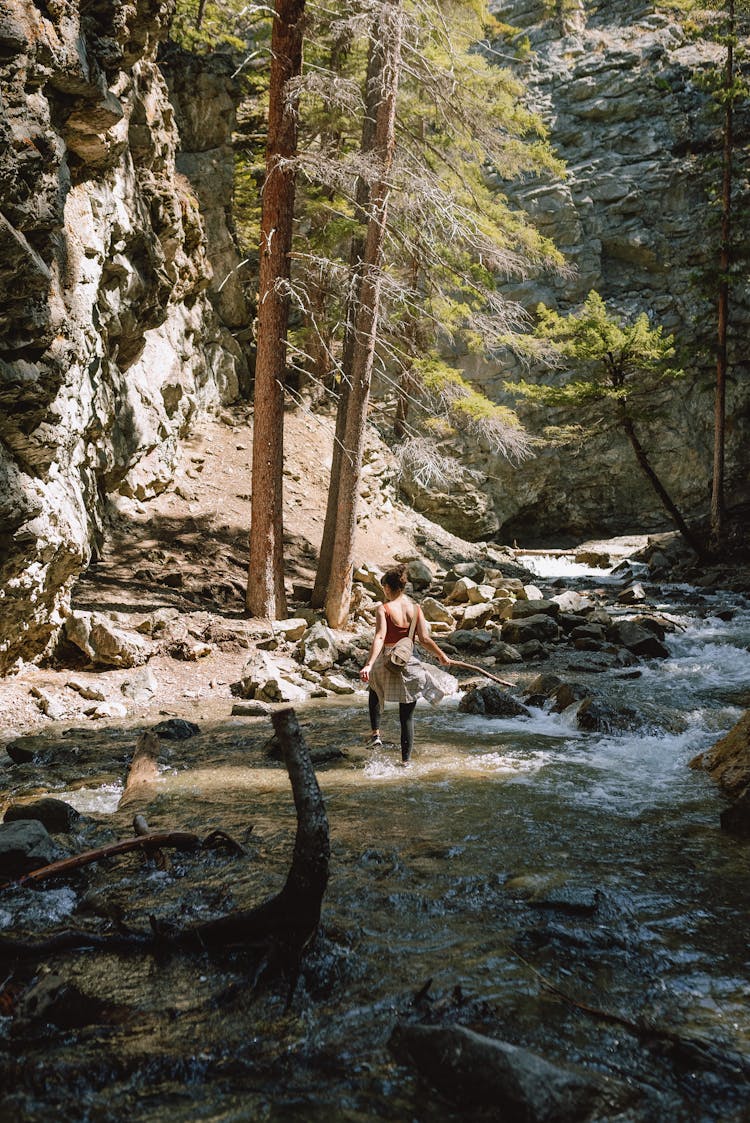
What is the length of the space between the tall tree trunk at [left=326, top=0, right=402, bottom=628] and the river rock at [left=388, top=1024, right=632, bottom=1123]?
30.8 ft

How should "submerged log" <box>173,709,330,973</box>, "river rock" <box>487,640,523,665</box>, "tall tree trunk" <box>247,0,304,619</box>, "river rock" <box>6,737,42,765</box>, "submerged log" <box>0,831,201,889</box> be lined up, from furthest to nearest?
1. "river rock" <box>487,640,523,665</box>
2. "tall tree trunk" <box>247,0,304,619</box>
3. "river rock" <box>6,737,42,765</box>
4. "submerged log" <box>0,831,201,889</box>
5. "submerged log" <box>173,709,330,973</box>

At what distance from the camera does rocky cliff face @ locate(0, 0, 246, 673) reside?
20.8ft

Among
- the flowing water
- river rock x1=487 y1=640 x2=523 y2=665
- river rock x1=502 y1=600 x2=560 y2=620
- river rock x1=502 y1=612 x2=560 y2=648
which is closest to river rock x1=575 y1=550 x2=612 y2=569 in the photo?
river rock x1=502 y1=600 x2=560 y2=620

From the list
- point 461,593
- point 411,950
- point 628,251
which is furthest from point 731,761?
point 628,251

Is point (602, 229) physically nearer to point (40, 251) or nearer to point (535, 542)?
point (535, 542)

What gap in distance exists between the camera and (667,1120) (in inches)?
77.4

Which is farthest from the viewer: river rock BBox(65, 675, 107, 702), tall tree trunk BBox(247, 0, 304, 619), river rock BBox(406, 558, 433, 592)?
river rock BBox(406, 558, 433, 592)

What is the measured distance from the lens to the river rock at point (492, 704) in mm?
8047

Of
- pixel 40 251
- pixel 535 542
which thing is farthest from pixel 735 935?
pixel 535 542

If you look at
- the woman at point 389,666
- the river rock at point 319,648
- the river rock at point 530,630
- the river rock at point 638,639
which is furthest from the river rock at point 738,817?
the river rock at point 530,630

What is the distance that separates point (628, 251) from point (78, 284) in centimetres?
2804

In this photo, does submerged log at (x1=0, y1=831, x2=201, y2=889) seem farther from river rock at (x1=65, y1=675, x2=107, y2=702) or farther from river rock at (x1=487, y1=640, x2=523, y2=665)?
river rock at (x1=487, y1=640, x2=523, y2=665)

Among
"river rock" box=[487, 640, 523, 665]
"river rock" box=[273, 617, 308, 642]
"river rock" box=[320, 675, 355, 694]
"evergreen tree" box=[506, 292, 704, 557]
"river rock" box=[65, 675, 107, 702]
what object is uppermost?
"evergreen tree" box=[506, 292, 704, 557]

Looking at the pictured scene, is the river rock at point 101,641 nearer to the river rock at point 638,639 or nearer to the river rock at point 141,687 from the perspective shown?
the river rock at point 141,687
